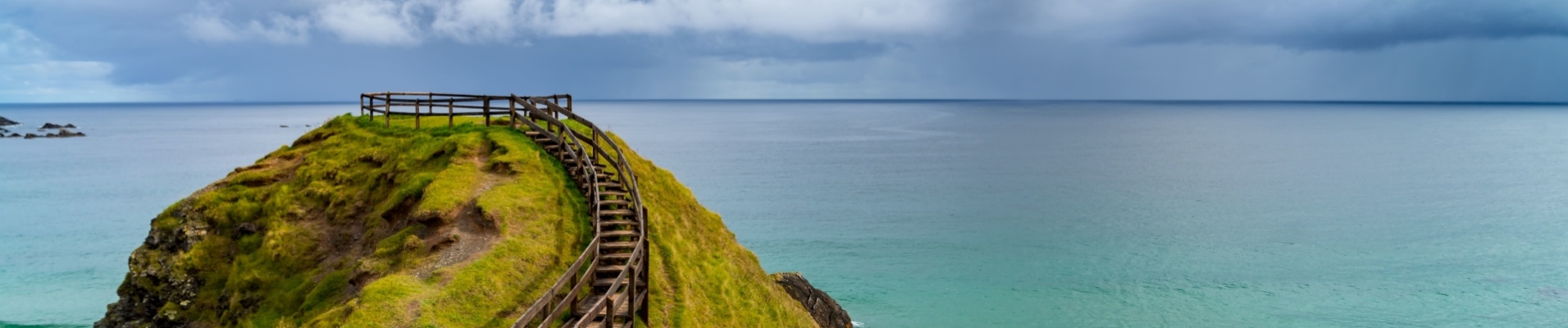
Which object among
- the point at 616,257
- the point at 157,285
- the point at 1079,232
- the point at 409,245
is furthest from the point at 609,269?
the point at 1079,232

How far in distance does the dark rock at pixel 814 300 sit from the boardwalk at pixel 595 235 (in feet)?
24.8

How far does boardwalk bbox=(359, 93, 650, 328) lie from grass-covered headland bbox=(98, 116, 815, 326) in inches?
26.1

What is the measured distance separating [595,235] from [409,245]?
431cm

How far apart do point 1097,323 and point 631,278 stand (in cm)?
2673

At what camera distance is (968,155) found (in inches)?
4995

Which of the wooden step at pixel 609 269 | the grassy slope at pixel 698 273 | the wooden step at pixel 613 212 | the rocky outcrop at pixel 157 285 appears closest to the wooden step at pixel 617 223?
the wooden step at pixel 613 212

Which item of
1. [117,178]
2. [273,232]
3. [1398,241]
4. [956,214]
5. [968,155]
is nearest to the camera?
[273,232]

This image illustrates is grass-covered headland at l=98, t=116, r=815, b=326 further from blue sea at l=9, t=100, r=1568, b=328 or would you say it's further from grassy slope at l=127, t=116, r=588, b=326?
blue sea at l=9, t=100, r=1568, b=328

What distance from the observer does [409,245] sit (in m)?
22.8

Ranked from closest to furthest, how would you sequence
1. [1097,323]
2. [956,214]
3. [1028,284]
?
1. [1097,323]
2. [1028,284]
3. [956,214]

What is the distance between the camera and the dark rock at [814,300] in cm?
3316

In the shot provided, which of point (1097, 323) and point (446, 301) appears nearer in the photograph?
point (446, 301)

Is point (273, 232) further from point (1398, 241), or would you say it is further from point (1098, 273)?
point (1398, 241)

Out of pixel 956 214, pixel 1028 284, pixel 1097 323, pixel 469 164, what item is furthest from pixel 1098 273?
pixel 469 164
